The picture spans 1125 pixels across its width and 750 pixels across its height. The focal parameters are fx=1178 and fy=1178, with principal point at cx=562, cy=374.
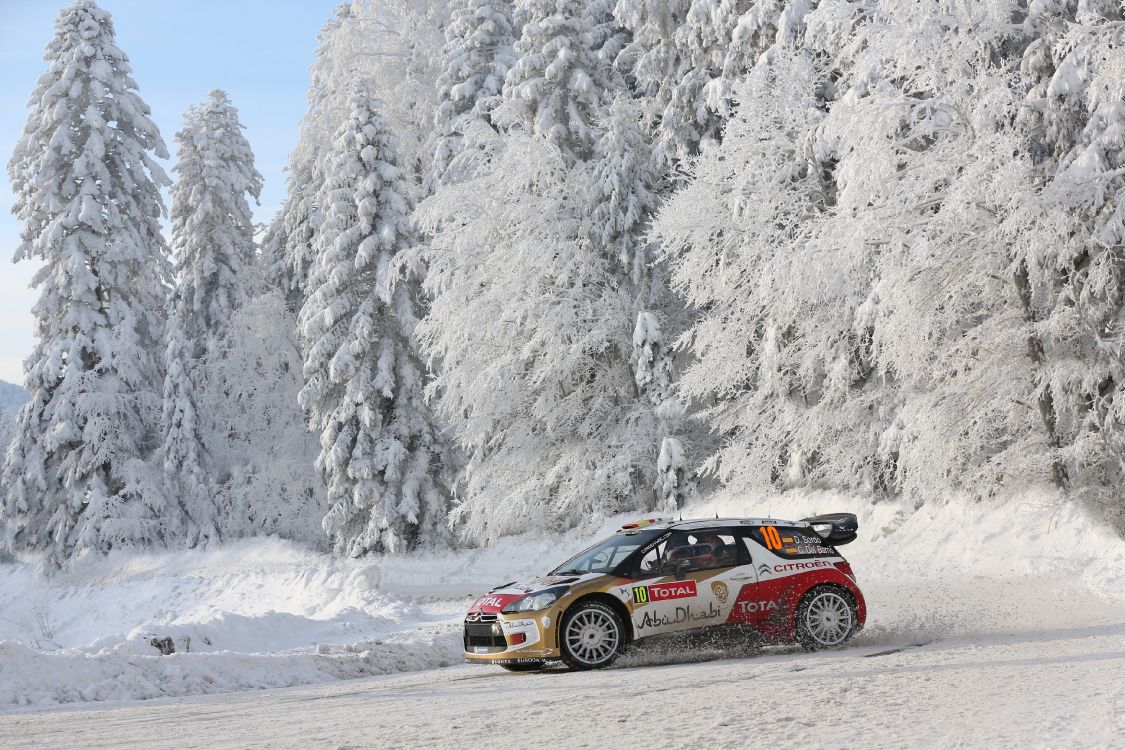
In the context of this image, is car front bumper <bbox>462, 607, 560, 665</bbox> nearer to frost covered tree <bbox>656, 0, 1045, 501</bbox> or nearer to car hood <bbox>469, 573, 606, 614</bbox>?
car hood <bbox>469, 573, 606, 614</bbox>

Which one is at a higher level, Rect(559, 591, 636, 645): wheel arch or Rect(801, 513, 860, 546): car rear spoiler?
Rect(801, 513, 860, 546): car rear spoiler

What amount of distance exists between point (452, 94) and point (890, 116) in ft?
64.0

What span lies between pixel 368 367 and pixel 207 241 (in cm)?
1294

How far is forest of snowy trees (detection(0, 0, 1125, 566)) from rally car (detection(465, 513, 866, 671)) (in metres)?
9.35

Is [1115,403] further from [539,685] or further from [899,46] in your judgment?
[539,685]

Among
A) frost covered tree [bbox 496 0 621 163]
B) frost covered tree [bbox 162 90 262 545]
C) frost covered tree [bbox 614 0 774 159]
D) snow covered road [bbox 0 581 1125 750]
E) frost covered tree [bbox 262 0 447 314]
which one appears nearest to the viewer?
snow covered road [bbox 0 581 1125 750]

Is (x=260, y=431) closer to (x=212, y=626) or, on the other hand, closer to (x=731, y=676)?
(x=212, y=626)

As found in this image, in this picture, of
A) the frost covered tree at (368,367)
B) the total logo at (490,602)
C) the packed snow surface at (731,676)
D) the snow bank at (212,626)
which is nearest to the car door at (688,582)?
the packed snow surface at (731,676)

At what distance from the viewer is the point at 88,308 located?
132 ft

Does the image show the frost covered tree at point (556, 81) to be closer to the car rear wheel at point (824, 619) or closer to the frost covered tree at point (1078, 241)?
the frost covered tree at point (1078, 241)

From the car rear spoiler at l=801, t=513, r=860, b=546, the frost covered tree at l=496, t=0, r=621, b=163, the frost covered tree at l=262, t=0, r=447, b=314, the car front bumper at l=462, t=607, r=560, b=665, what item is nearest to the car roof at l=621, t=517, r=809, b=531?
the car rear spoiler at l=801, t=513, r=860, b=546

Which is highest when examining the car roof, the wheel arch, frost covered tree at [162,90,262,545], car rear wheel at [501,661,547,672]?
frost covered tree at [162,90,262,545]

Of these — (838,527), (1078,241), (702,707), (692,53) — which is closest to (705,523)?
(838,527)

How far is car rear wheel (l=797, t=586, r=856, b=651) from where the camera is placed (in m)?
12.3
